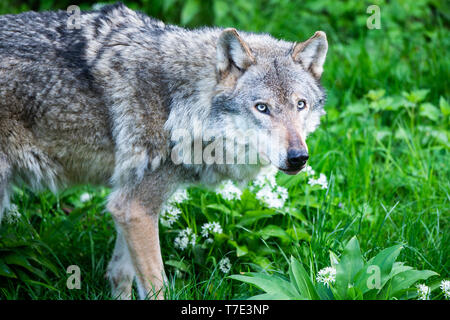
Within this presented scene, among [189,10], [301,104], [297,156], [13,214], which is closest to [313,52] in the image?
[301,104]

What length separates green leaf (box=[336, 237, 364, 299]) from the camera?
3428mm

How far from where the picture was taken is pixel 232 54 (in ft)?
12.8

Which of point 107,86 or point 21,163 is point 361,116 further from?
point 21,163

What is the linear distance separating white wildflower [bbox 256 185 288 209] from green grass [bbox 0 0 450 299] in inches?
3.3

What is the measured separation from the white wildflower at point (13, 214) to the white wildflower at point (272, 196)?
207 centimetres

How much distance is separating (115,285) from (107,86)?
66.0 inches

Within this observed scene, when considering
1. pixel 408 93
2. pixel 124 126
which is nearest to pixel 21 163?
pixel 124 126

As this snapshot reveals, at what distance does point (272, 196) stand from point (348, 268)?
3.99 ft

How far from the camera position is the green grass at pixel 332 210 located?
4340mm

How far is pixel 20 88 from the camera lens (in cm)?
393

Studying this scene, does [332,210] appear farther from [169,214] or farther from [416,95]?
[416,95]

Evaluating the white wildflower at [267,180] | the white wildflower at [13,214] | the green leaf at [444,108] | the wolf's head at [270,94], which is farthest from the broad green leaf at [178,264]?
the green leaf at [444,108]

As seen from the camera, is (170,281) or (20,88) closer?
(20,88)
